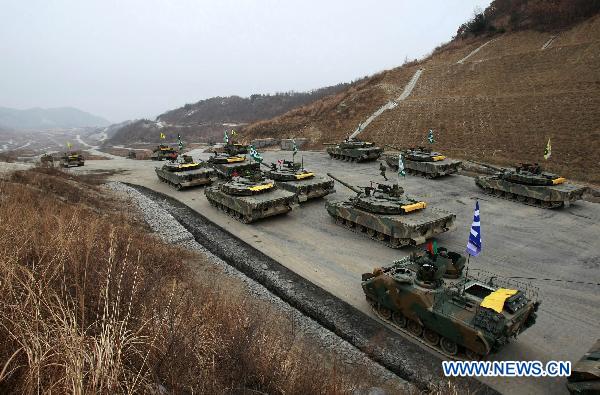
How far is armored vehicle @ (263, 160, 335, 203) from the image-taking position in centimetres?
2156

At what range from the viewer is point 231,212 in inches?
809

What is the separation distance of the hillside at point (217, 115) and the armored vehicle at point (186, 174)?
67.3 meters

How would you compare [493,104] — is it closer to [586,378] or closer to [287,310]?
[287,310]

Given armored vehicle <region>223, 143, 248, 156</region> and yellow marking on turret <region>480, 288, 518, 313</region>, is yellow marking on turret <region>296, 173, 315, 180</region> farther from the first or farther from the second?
yellow marking on turret <region>480, 288, 518, 313</region>

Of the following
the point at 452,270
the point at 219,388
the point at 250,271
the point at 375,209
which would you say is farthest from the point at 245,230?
the point at 219,388

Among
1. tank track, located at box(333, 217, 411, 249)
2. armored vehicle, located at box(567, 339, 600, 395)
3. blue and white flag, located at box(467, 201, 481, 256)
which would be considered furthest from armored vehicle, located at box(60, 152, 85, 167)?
armored vehicle, located at box(567, 339, 600, 395)

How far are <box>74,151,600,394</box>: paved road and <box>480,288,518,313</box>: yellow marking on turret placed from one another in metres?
1.62

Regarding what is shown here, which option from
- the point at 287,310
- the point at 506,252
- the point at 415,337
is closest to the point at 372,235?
the point at 506,252

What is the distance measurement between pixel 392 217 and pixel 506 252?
4.46m

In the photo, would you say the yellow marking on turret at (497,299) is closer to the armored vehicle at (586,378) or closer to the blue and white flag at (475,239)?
the blue and white flag at (475,239)

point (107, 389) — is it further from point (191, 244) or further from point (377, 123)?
point (377, 123)

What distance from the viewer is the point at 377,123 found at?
152 feet

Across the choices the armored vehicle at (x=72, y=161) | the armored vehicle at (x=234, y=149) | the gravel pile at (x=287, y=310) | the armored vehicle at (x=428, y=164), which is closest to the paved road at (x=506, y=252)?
the gravel pile at (x=287, y=310)

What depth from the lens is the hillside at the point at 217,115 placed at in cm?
10812
